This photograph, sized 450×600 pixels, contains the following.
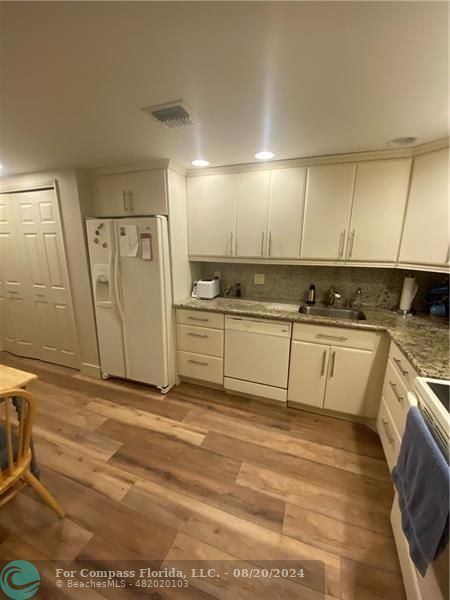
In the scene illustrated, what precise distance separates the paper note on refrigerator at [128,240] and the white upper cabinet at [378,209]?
1929 millimetres

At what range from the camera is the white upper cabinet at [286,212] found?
2.19 metres

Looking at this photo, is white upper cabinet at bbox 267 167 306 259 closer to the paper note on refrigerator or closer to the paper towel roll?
the paper towel roll

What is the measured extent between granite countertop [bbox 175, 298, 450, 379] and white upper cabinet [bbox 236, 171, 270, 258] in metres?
0.55

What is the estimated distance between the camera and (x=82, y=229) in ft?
8.05

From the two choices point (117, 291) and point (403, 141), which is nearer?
point (403, 141)

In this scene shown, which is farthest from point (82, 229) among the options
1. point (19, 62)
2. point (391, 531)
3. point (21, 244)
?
point (391, 531)

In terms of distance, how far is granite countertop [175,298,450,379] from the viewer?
4.41 ft

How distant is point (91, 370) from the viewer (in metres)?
2.86

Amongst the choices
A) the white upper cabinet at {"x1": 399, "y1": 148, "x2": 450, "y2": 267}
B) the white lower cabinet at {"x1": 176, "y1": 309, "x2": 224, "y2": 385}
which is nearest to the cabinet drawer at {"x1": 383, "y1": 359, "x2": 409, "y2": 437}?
the white upper cabinet at {"x1": 399, "y1": 148, "x2": 450, "y2": 267}

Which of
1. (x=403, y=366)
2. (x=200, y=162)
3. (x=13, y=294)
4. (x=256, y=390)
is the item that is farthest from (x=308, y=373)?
(x=13, y=294)

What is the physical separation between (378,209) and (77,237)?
2.85 meters

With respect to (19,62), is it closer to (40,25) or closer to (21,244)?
(40,25)

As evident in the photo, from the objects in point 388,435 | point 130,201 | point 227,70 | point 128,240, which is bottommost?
point 388,435

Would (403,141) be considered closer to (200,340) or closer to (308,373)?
(308,373)
